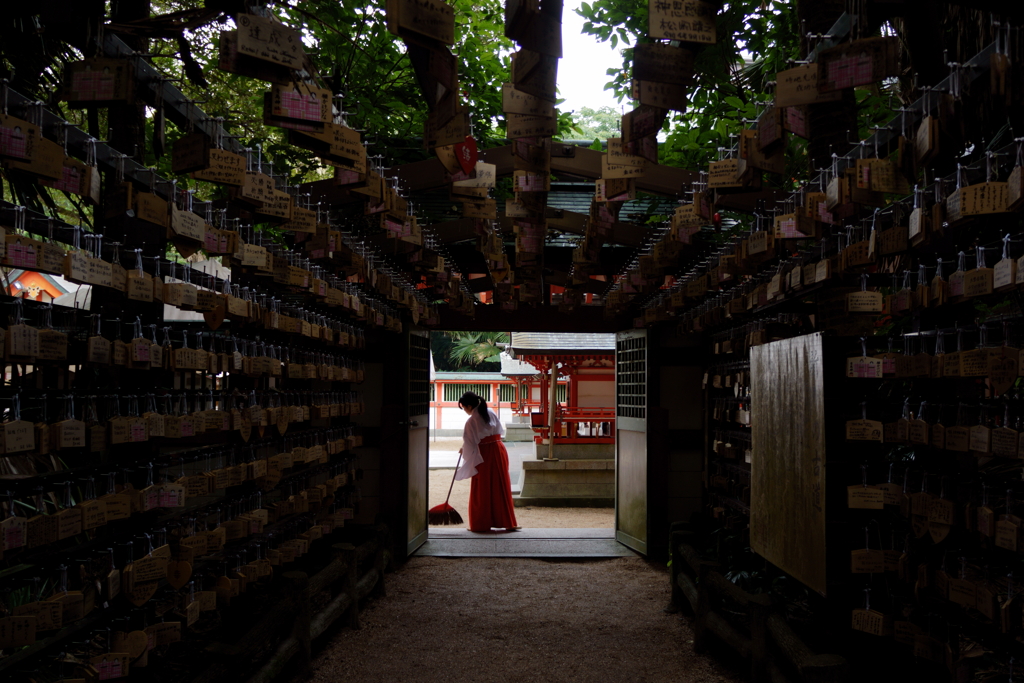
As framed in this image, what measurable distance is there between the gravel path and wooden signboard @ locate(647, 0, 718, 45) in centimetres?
373

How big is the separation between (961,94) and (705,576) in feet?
10.9

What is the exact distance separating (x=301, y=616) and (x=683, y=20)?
3.73m

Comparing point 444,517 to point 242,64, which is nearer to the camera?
point 242,64

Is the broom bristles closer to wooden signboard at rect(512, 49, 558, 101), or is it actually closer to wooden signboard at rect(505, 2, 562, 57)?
wooden signboard at rect(512, 49, 558, 101)

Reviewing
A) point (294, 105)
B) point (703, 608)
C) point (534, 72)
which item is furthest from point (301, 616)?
point (534, 72)

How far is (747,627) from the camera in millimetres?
4668

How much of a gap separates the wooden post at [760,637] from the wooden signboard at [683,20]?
2960mm

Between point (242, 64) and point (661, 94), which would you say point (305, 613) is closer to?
point (242, 64)

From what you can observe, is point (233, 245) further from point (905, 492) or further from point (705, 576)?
point (705, 576)

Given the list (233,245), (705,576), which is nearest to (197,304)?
(233,245)

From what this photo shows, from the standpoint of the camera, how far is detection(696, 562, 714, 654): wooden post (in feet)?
16.2

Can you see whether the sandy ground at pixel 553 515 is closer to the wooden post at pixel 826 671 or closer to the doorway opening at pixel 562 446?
the doorway opening at pixel 562 446

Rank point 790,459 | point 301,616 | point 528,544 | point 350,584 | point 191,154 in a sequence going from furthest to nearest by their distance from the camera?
1. point 528,544
2. point 350,584
3. point 301,616
4. point 790,459
5. point 191,154

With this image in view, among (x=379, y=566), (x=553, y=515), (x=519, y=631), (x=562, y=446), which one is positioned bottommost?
(x=553, y=515)
